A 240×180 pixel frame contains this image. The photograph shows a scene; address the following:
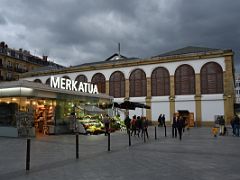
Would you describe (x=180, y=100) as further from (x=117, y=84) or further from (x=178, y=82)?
(x=117, y=84)

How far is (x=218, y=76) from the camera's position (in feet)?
119

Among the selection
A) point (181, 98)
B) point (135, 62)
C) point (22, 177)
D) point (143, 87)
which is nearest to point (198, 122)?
point (181, 98)

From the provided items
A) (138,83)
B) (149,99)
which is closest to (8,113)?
(149,99)

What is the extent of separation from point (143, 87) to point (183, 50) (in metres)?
8.53

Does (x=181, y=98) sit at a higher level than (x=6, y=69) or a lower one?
lower

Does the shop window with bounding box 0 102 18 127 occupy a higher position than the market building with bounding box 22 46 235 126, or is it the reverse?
the market building with bounding box 22 46 235 126

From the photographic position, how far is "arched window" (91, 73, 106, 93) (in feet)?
144

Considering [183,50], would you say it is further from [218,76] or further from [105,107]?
[105,107]

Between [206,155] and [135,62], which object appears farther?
[135,62]

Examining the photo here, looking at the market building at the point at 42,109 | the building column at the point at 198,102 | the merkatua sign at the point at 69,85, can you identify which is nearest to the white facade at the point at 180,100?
the building column at the point at 198,102

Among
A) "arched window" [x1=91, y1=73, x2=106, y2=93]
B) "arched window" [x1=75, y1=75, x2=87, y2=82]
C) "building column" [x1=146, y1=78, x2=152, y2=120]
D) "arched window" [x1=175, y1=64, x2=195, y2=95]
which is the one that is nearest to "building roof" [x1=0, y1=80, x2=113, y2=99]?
"building column" [x1=146, y1=78, x2=152, y2=120]

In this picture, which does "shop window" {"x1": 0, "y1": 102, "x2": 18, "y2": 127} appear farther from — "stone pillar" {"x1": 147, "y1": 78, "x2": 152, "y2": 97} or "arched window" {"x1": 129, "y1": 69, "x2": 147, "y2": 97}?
"arched window" {"x1": 129, "y1": 69, "x2": 147, "y2": 97}

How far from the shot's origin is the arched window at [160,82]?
1540 inches

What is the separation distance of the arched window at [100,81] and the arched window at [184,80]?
1206cm
